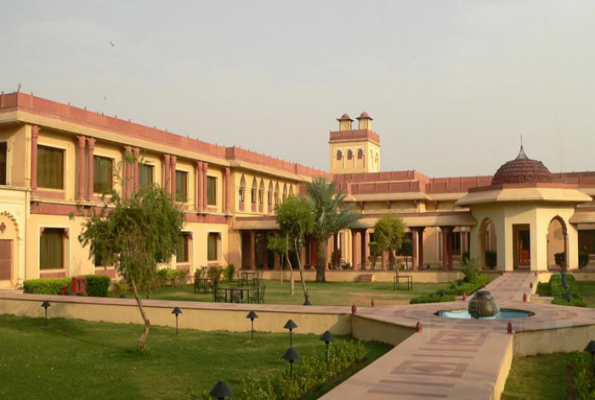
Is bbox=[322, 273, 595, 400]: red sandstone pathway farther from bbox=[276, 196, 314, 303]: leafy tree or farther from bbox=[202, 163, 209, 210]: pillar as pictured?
bbox=[202, 163, 209, 210]: pillar

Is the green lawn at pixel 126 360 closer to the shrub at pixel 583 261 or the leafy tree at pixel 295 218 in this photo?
the leafy tree at pixel 295 218

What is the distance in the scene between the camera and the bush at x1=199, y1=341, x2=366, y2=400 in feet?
31.2

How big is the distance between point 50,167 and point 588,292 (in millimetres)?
23080

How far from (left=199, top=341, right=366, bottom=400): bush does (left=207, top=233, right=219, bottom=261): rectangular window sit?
82.4 feet

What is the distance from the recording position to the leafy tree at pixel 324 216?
3541 cm

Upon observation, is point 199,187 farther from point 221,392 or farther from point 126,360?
point 221,392

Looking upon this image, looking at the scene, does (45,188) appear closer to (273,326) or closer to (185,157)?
(185,157)

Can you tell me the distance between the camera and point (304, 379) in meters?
10.1

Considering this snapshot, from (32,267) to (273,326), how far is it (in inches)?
500

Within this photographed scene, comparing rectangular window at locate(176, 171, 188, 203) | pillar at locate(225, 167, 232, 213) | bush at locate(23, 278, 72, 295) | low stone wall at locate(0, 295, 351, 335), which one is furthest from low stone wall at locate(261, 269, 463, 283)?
low stone wall at locate(0, 295, 351, 335)

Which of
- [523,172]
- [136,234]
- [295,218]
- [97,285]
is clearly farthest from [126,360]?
[523,172]

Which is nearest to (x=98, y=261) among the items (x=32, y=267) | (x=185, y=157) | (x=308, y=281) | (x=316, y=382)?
(x=316, y=382)

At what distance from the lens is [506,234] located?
33531mm

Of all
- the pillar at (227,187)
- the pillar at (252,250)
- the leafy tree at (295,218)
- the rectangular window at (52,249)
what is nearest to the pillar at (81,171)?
the rectangular window at (52,249)
